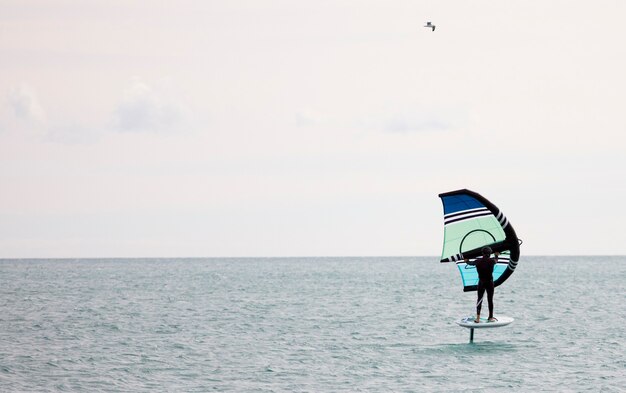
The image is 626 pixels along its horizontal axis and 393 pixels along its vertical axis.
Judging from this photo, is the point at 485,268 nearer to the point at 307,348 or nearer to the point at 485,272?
the point at 485,272

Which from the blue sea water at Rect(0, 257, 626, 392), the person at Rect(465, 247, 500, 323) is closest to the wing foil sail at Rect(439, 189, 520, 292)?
the person at Rect(465, 247, 500, 323)

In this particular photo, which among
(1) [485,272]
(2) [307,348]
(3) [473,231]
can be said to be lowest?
(2) [307,348]

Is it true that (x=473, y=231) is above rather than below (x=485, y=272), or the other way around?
above

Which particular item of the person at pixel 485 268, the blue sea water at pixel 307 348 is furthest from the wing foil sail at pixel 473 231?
the blue sea water at pixel 307 348

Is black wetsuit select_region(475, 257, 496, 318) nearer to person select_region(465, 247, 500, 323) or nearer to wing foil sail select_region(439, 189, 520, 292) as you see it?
person select_region(465, 247, 500, 323)

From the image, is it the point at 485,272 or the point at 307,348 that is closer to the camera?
the point at 485,272

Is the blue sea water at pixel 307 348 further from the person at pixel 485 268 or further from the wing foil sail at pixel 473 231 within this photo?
the wing foil sail at pixel 473 231

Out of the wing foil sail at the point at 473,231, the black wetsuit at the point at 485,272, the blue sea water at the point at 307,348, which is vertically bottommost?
the blue sea water at the point at 307,348

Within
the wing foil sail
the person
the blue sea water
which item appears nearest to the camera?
the blue sea water

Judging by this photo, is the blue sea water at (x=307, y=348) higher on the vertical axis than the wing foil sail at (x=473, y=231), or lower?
lower

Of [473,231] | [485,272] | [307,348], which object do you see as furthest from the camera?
[307,348]

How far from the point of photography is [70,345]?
44.2 m

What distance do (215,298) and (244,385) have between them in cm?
4927

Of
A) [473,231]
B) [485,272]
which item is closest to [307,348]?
[485,272]
